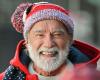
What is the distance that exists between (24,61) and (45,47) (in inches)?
7.9

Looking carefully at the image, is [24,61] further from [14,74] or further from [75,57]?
[75,57]

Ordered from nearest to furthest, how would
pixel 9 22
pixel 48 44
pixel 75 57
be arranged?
pixel 48 44 < pixel 75 57 < pixel 9 22

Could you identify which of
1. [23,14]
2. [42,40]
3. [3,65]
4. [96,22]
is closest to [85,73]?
[42,40]

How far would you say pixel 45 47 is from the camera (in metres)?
3.29

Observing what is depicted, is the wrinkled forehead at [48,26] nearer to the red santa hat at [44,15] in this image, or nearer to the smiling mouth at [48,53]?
the red santa hat at [44,15]

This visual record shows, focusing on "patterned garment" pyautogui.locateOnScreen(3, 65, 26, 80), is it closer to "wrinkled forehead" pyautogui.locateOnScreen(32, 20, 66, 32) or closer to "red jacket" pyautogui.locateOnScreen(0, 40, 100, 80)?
"red jacket" pyautogui.locateOnScreen(0, 40, 100, 80)

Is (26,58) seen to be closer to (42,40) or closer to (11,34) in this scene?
(42,40)

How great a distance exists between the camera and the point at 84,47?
Result: 11.8ft

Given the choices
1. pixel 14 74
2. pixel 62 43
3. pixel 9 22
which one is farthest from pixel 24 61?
pixel 9 22

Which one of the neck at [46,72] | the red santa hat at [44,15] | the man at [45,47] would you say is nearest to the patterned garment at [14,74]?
the man at [45,47]

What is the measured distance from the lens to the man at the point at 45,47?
3.30 metres

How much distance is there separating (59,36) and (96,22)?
5.46 metres

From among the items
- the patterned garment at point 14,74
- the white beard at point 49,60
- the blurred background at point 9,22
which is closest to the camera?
the patterned garment at point 14,74

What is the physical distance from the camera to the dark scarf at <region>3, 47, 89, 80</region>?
327 centimetres
